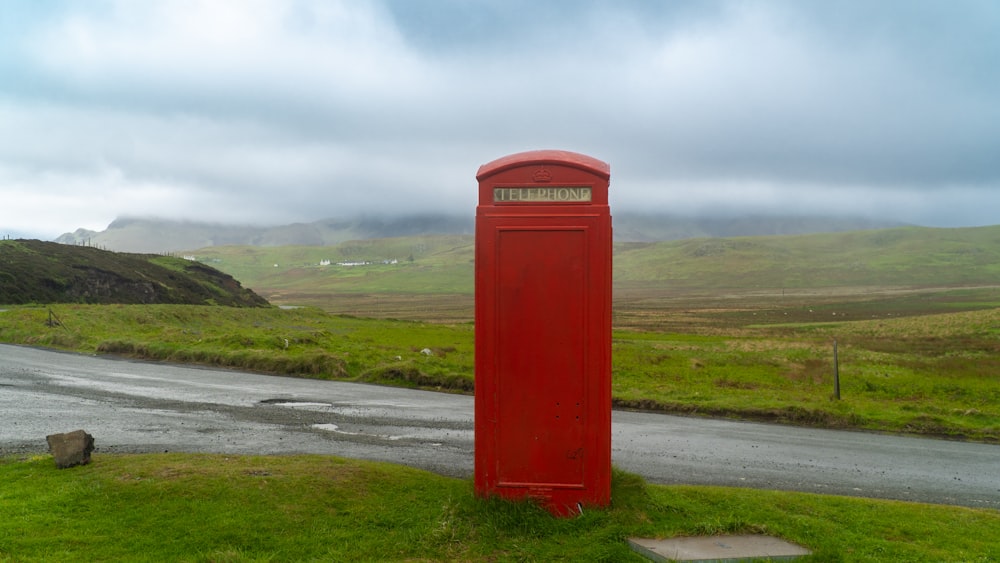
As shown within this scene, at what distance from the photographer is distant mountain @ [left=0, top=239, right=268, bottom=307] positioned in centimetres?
4822

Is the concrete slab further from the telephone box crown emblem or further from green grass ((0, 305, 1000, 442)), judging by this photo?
green grass ((0, 305, 1000, 442))

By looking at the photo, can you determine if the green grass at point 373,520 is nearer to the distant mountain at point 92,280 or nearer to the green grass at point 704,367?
the green grass at point 704,367

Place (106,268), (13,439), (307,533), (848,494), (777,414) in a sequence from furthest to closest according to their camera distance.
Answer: (106,268) → (777,414) → (13,439) → (848,494) → (307,533)

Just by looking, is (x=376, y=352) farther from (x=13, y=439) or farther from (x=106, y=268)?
(x=106, y=268)

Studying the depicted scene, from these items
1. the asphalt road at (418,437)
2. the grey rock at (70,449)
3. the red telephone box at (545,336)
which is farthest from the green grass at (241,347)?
the red telephone box at (545,336)

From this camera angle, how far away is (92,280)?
55.4 m

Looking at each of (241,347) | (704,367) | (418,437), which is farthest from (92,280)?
(418,437)

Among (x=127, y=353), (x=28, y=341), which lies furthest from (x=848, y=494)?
(x=28, y=341)

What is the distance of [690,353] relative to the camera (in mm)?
32062

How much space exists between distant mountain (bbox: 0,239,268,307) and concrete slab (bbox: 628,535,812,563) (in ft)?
164

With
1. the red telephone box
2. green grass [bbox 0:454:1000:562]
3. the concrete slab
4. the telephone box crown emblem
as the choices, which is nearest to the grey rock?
green grass [bbox 0:454:1000:562]

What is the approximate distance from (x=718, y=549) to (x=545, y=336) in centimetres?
233

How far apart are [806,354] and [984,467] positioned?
21219 mm

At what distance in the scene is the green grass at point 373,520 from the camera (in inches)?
215
